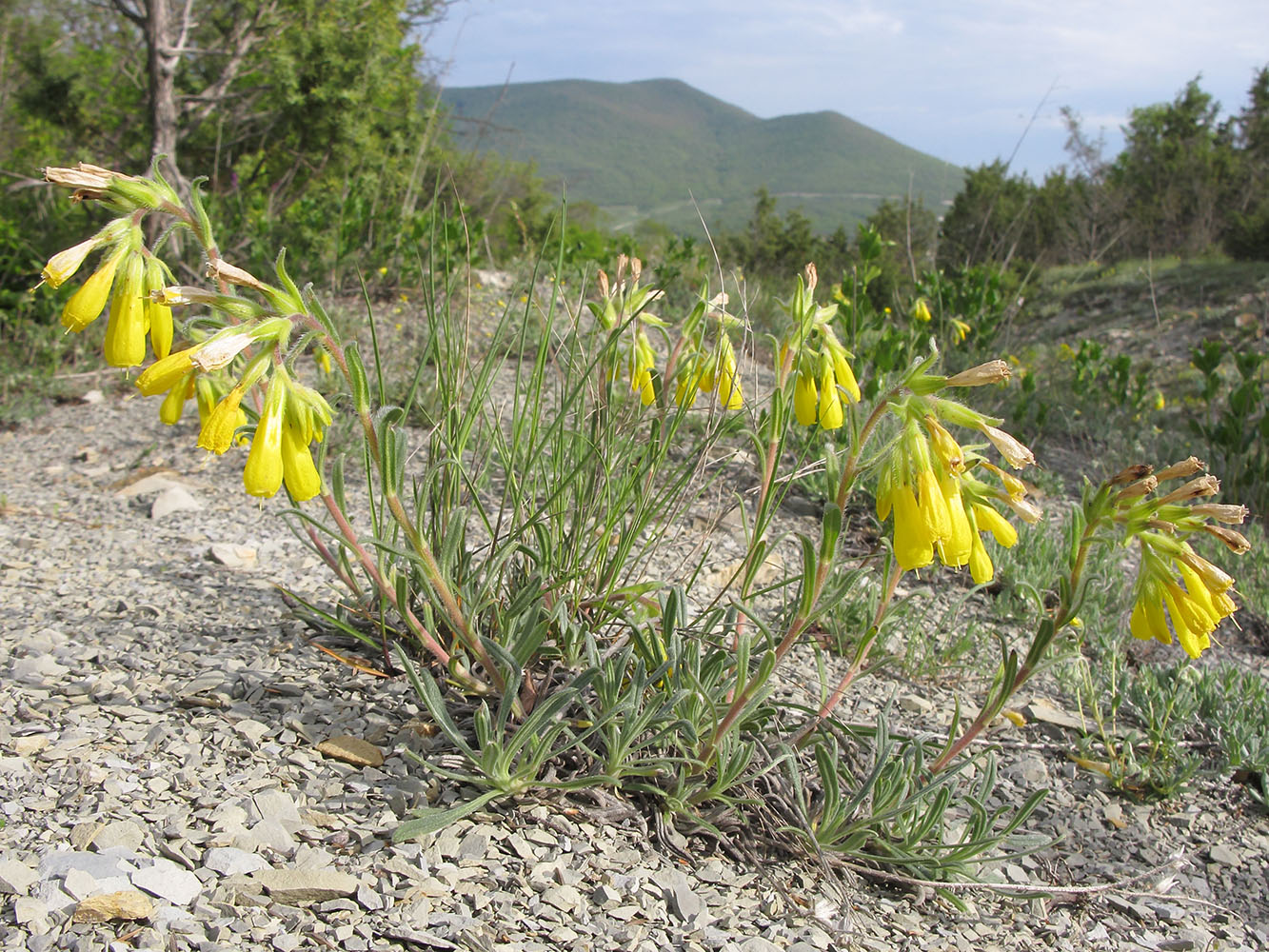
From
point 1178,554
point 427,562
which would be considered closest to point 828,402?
point 1178,554

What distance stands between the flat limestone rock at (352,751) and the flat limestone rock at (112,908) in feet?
1.69

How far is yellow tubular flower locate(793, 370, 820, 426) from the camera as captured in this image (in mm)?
1931

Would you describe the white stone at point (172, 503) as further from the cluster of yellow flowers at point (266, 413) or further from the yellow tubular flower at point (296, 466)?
the yellow tubular flower at point (296, 466)

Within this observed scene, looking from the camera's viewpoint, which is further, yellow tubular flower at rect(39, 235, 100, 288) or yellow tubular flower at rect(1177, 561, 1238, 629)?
yellow tubular flower at rect(1177, 561, 1238, 629)

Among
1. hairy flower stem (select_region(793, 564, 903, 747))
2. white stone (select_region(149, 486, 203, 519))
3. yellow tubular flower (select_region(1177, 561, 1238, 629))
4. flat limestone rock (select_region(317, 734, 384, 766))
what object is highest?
yellow tubular flower (select_region(1177, 561, 1238, 629))

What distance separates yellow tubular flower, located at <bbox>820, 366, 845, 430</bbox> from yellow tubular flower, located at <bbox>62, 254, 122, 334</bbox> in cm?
142

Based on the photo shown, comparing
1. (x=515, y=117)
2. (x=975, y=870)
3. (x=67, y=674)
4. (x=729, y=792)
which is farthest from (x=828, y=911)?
(x=515, y=117)

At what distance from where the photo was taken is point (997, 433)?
1388mm

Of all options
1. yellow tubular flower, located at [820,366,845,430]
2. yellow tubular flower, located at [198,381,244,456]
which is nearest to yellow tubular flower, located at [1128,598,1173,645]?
yellow tubular flower, located at [820,366,845,430]

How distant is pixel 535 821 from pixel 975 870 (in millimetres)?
1020

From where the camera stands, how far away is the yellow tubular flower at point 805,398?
193 centimetres

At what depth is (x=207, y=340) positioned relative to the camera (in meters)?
1.46

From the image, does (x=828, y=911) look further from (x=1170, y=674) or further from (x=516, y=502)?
(x=1170, y=674)

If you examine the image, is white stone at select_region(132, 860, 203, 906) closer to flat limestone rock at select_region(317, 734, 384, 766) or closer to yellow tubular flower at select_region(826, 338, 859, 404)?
flat limestone rock at select_region(317, 734, 384, 766)
